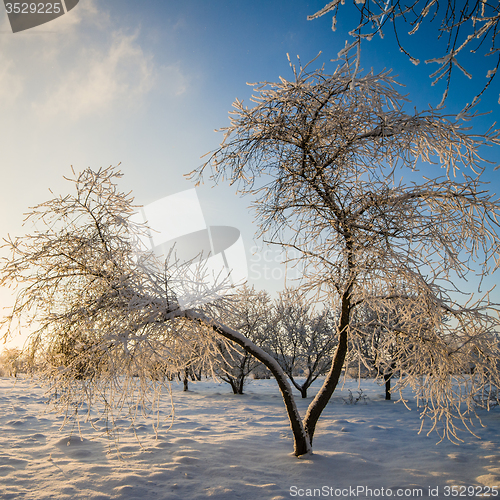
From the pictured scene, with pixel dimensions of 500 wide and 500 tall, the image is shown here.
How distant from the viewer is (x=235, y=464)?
15.2 ft

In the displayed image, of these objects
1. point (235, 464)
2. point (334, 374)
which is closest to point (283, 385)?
point (334, 374)

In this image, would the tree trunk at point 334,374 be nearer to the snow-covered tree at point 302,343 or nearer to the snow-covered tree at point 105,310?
the snow-covered tree at point 105,310

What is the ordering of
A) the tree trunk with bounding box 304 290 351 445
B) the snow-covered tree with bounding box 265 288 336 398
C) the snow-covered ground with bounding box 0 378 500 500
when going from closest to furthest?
the snow-covered ground with bounding box 0 378 500 500
the tree trunk with bounding box 304 290 351 445
the snow-covered tree with bounding box 265 288 336 398

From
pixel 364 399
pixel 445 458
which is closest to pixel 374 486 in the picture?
pixel 445 458

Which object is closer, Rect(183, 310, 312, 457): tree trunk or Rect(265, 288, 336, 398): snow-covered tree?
Rect(183, 310, 312, 457): tree trunk

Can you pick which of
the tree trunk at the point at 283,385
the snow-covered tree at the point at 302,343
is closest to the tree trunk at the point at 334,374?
the tree trunk at the point at 283,385

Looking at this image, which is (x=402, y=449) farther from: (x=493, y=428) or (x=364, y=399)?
(x=364, y=399)

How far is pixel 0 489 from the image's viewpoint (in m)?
3.47

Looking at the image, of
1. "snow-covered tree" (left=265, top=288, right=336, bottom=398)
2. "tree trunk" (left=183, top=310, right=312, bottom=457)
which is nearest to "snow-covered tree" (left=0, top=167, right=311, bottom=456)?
"tree trunk" (left=183, top=310, right=312, bottom=457)

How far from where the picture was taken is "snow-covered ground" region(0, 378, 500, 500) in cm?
365

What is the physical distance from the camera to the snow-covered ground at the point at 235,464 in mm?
3648

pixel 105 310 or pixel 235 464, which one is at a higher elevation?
pixel 105 310

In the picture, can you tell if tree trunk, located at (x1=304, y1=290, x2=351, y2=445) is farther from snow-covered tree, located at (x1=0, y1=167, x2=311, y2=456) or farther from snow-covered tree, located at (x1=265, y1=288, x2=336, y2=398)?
snow-covered tree, located at (x1=265, y1=288, x2=336, y2=398)

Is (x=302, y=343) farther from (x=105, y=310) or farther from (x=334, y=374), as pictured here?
(x=105, y=310)
